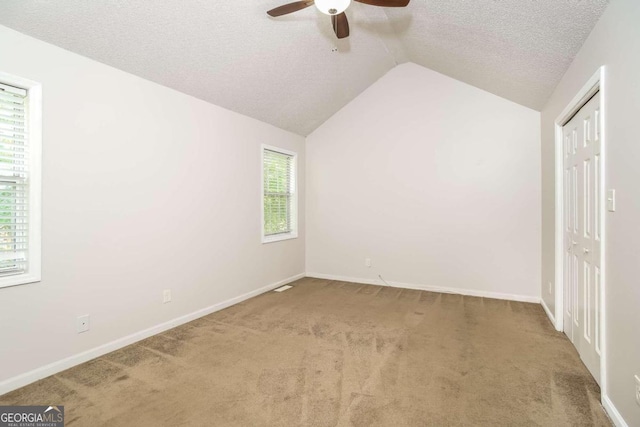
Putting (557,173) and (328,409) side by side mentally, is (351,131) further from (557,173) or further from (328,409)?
(328,409)

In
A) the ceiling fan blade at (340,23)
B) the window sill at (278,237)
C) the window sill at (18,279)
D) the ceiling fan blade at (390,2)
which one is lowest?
the window sill at (18,279)

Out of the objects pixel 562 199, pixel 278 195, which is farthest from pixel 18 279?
pixel 562 199

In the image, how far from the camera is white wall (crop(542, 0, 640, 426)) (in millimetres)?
1450

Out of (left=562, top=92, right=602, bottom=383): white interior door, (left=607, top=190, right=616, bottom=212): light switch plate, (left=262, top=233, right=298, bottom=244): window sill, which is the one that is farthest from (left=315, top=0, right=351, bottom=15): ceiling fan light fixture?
(left=262, top=233, right=298, bottom=244): window sill

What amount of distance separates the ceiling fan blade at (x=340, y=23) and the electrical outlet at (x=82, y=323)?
2947 millimetres

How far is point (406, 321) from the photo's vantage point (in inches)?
124

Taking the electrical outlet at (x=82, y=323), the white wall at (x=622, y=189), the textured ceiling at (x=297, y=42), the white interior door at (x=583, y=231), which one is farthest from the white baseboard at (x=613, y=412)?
the electrical outlet at (x=82, y=323)

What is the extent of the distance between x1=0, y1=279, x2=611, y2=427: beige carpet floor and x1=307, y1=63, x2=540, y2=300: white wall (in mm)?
945

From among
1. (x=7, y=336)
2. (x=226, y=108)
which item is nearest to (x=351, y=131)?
(x=226, y=108)

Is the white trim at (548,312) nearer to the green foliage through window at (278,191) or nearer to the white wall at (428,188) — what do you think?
the white wall at (428,188)

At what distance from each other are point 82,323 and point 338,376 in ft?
6.50

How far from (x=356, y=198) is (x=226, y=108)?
7.45ft

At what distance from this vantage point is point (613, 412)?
1.65 m

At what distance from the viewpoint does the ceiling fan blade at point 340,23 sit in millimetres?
2260
